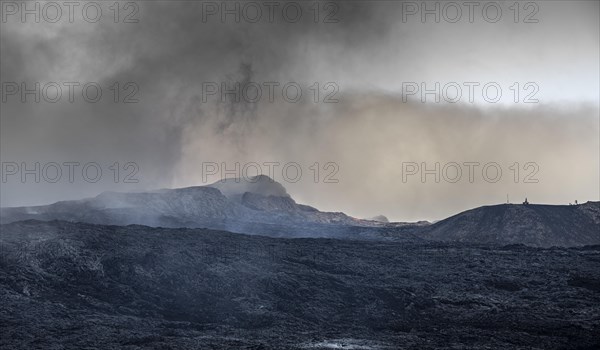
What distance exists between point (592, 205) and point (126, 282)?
92333mm

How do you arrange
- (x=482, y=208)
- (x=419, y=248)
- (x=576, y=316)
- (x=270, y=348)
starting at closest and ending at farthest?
1. (x=270, y=348)
2. (x=576, y=316)
3. (x=419, y=248)
4. (x=482, y=208)

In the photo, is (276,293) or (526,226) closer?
(276,293)

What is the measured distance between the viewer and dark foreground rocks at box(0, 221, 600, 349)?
48.2 m

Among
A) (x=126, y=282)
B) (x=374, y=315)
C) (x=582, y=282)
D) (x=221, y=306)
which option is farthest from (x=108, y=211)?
(x=582, y=282)

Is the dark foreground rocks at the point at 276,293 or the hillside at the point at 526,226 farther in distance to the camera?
the hillside at the point at 526,226

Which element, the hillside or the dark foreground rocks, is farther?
the hillside

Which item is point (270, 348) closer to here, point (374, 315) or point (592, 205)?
point (374, 315)

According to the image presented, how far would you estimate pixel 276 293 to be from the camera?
63469mm

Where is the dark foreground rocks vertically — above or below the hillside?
below

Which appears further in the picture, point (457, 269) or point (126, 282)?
point (457, 269)

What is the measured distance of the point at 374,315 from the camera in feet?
190

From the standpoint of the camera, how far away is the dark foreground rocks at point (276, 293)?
48.2 metres

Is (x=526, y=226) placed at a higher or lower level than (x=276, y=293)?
higher

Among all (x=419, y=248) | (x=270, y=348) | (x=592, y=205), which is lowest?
(x=270, y=348)
